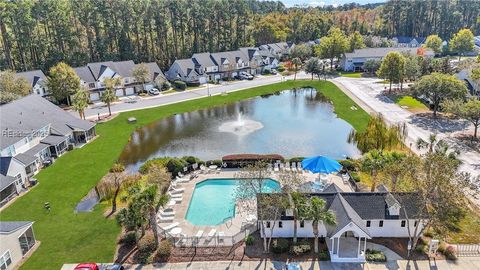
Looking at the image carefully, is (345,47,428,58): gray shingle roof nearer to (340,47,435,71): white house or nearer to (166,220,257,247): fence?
(340,47,435,71): white house

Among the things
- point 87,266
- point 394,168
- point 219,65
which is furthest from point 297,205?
point 219,65

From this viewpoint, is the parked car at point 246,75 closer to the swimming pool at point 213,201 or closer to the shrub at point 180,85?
the shrub at point 180,85

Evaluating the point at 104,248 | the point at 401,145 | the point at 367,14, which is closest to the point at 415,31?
the point at 367,14

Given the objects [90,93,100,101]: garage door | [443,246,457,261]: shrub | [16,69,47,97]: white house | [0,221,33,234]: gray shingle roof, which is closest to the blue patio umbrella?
[443,246,457,261]: shrub

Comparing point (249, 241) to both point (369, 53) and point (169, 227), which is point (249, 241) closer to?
point (169, 227)

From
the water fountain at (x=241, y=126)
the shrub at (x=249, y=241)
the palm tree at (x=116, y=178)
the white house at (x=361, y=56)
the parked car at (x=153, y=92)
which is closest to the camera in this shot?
the shrub at (x=249, y=241)

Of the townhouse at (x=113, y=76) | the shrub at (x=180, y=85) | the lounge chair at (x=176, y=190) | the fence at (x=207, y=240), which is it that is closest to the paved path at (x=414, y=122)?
the fence at (x=207, y=240)
